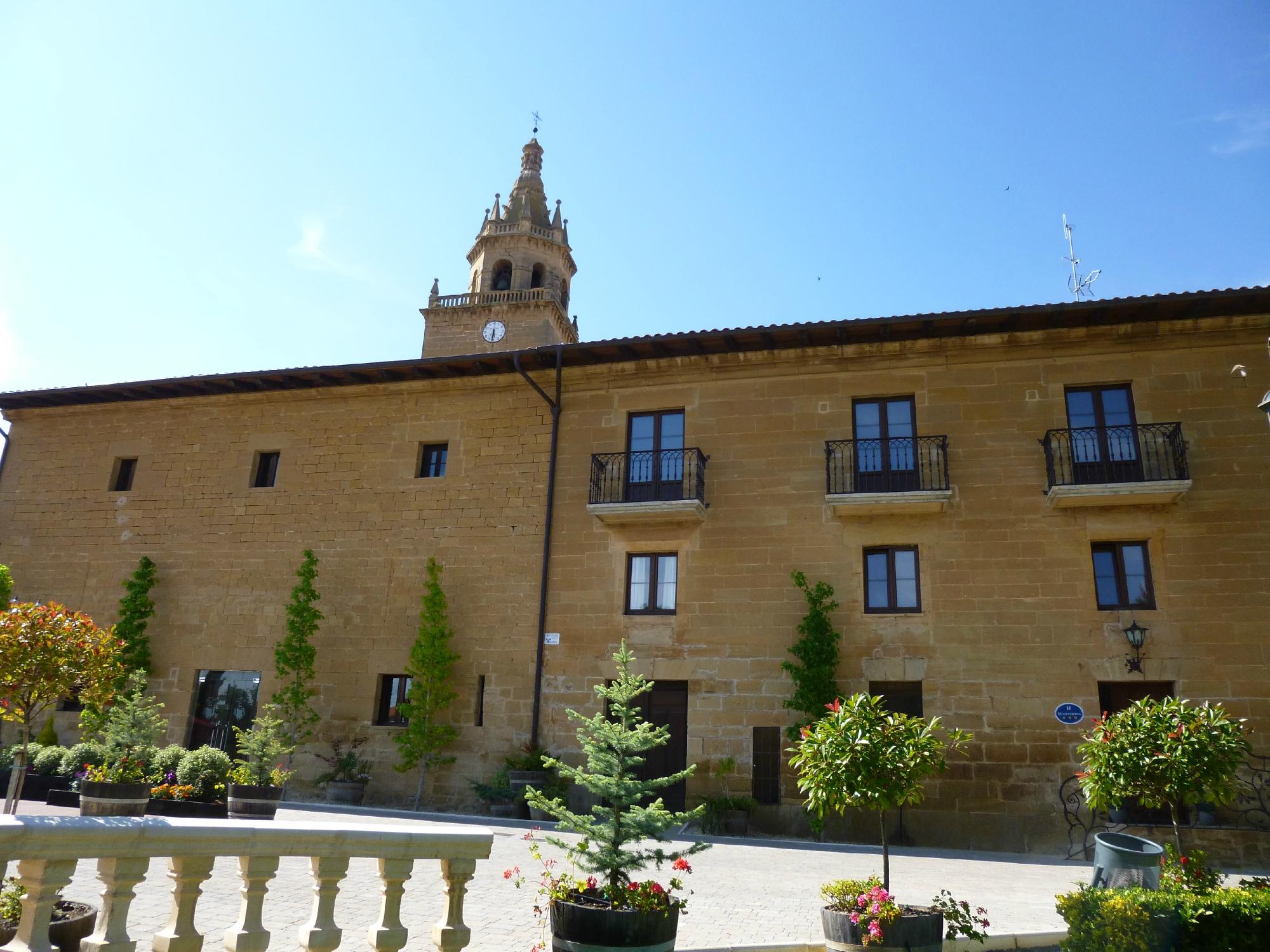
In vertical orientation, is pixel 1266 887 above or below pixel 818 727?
below

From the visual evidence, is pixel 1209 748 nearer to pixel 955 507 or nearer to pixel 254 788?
pixel 955 507

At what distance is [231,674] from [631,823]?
1438 cm

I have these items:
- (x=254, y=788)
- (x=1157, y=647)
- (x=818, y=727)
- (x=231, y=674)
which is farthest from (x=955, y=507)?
(x=231, y=674)

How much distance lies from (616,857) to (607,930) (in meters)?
0.51

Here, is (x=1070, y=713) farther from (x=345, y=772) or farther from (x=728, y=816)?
(x=345, y=772)

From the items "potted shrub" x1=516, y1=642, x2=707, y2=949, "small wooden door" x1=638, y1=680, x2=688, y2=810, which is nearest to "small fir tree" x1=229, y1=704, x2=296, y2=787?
"small wooden door" x1=638, y1=680, x2=688, y2=810

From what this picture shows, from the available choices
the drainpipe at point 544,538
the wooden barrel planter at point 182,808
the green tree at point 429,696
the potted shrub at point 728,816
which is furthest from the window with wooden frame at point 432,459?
the potted shrub at point 728,816

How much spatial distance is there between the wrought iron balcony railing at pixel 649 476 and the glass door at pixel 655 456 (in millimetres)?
12

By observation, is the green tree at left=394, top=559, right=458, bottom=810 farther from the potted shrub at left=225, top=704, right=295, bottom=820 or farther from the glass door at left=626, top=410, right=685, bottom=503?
the glass door at left=626, top=410, right=685, bottom=503

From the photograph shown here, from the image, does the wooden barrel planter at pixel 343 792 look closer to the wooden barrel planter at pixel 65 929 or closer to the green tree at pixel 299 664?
the green tree at pixel 299 664

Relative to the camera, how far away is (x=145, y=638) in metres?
18.2

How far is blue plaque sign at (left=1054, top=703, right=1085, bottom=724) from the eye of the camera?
44.7 ft

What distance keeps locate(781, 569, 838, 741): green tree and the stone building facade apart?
0.32 metres

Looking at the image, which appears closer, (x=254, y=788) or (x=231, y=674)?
(x=254, y=788)
